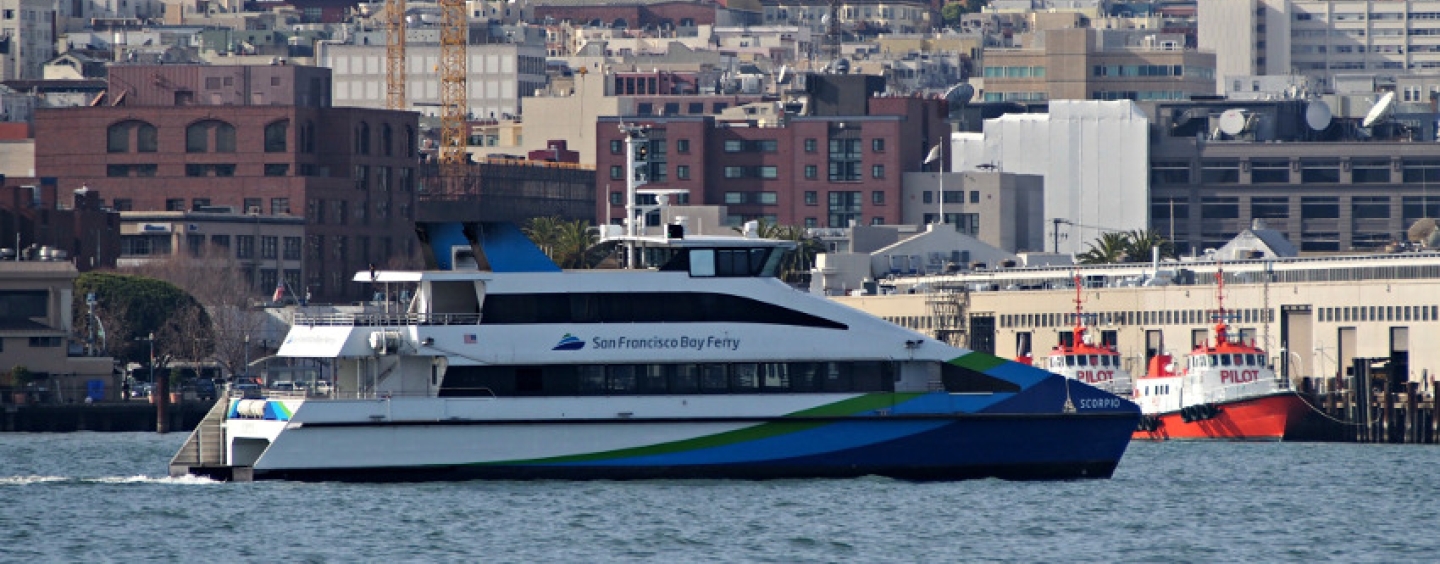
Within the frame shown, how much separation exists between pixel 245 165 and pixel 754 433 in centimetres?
11857

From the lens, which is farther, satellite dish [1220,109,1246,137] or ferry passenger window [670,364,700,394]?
satellite dish [1220,109,1246,137]

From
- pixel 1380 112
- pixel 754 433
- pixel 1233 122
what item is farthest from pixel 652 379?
pixel 1380 112

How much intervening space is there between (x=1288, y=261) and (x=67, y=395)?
48357mm

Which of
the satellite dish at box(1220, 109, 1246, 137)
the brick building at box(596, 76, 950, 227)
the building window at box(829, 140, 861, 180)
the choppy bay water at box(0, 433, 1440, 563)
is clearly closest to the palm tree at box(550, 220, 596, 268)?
the brick building at box(596, 76, 950, 227)

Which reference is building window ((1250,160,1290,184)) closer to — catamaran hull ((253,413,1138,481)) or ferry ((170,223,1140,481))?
catamaran hull ((253,413,1138,481))

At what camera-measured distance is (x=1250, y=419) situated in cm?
10206

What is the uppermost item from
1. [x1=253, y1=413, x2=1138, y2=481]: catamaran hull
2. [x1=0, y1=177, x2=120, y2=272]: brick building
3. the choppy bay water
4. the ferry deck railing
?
[x1=0, y1=177, x2=120, y2=272]: brick building

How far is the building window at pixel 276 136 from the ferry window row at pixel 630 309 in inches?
4612

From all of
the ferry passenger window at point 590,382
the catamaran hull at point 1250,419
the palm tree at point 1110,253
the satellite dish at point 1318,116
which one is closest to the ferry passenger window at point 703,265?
the ferry passenger window at point 590,382

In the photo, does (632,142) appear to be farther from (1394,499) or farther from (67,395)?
(67,395)

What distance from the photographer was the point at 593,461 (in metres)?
64.4

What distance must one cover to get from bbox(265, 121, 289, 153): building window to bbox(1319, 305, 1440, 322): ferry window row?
78.2m

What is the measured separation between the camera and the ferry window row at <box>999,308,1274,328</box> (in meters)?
120

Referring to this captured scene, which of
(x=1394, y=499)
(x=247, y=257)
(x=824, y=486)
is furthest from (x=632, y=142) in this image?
(x=247, y=257)
